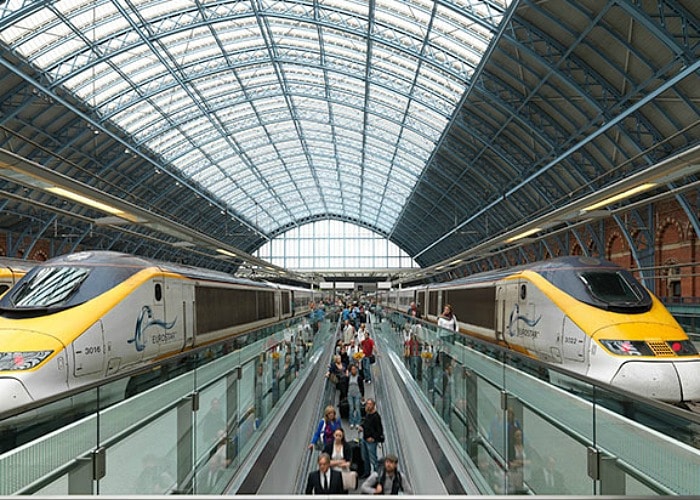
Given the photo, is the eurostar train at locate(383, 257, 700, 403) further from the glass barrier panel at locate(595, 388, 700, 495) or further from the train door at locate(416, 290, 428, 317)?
the train door at locate(416, 290, 428, 317)

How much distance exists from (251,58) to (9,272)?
24483mm

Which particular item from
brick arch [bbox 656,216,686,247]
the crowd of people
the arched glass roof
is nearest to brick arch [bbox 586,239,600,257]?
brick arch [bbox 656,216,686,247]

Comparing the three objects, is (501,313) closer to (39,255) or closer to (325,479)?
(325,479)

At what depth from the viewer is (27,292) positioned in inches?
414

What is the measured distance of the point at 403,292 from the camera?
49938mm

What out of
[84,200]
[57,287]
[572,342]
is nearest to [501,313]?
[572,342]

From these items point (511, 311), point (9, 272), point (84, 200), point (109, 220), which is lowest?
point (511, 311)

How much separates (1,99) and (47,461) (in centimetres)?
3112

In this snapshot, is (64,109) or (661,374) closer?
(661,374)

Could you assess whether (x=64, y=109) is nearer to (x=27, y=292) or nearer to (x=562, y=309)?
(x=27, y=292)

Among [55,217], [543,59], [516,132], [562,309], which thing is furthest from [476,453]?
[55,217]

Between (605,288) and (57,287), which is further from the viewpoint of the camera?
(605,288)

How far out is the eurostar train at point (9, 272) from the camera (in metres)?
16.5

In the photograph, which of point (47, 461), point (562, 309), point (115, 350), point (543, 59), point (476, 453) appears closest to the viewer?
point (47, 461)
